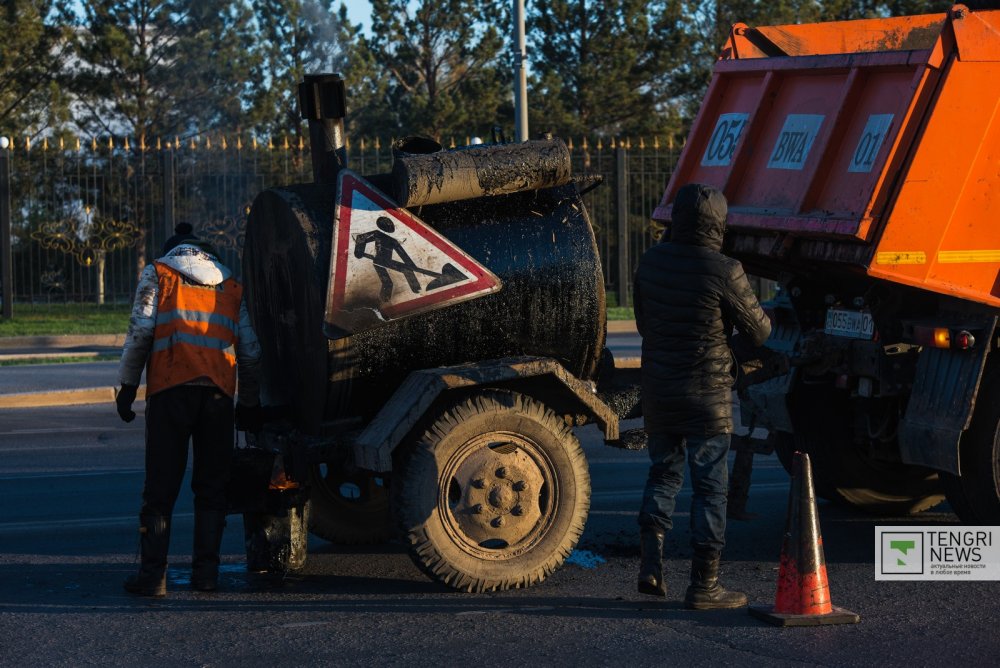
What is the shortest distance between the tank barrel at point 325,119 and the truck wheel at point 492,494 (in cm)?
154

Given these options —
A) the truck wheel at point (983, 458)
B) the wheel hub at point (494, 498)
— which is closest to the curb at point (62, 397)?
the wheel hub at point (494, 498)

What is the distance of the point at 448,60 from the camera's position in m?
32.8

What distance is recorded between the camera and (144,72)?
3241 cm

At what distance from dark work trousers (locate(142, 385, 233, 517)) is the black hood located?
7.02ft

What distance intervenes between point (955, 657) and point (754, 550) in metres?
1.91

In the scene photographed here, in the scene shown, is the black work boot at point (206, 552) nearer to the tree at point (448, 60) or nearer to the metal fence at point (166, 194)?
the metal fence at point (166, 194)

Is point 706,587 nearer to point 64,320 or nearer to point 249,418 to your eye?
point 249,418

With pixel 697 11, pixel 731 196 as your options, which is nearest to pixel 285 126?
pixel 697 11

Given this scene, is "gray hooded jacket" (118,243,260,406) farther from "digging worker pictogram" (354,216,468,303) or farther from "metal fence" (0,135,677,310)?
"metal fence" (0,135,677,310)

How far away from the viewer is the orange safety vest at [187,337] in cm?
622

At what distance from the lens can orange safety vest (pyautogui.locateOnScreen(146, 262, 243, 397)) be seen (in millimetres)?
6219

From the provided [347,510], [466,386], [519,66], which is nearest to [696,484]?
[466,386]

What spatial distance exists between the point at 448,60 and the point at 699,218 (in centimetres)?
2762

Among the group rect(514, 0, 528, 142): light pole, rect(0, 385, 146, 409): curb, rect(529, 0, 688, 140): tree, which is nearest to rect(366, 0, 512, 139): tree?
rect(529, 0, 688, 140): tree
